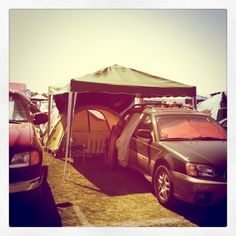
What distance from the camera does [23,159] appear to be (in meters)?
4.75

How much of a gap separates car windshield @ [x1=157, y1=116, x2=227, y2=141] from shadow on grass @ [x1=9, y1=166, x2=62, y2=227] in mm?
2345

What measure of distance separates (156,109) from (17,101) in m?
2.78

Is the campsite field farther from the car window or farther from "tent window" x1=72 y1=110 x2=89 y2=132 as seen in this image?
"tent window" x1=72 y1=110 x2=89 y2=132

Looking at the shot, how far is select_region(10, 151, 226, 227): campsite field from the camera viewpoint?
16.7ft

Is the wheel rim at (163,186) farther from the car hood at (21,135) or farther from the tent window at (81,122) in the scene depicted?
the tent window at (81,122)

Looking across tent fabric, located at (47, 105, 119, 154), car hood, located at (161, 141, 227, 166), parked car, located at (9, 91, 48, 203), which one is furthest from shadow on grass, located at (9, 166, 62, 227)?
tent fabric, located at (47, 105, 119, 154)

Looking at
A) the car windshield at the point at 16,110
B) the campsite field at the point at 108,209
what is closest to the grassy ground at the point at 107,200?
the campsite field at the point at 108,209

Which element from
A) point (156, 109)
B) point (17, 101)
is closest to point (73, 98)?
point (17, 101)

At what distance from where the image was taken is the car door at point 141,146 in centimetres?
620

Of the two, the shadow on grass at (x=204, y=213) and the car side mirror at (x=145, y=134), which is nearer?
the shadow on grass at (x=204, y=213)

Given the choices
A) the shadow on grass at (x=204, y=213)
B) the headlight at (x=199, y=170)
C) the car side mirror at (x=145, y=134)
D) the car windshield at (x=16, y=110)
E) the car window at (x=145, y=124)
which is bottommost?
the shadow on grass at (x=204, y=213)

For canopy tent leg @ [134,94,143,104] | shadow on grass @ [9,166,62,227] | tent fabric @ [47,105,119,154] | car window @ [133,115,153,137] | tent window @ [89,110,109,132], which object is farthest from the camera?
tent window @ [89,110,109,132]

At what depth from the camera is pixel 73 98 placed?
687 centimetres

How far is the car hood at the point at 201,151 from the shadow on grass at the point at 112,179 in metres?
1.20
